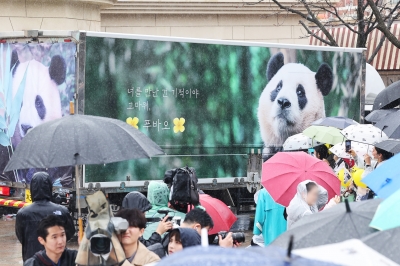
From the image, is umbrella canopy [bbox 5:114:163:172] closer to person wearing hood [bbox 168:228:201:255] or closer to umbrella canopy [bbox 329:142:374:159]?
person wearing hood [bbox 168:228:201:255]

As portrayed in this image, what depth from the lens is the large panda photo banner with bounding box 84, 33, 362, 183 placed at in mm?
14203

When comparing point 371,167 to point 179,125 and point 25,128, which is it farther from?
point 25,128

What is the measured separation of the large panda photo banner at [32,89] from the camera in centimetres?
1392

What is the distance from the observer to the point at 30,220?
8383 millimetres

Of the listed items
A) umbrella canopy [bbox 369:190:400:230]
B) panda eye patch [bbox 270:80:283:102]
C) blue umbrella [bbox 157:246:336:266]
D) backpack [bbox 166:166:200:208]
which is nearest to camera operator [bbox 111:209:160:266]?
umbrella canopy [bbox 369:190:400:230]

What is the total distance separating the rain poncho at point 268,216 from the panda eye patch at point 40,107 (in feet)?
19.0

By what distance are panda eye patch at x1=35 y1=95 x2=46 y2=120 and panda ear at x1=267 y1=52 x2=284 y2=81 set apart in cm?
415

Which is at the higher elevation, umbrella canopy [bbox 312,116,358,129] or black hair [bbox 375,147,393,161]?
umbrella canopy [bbox 312,116,358,129]

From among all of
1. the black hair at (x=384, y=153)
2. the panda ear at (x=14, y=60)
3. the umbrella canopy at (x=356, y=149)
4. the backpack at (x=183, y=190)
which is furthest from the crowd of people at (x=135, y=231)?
the panda ear at (x=14, y=60)

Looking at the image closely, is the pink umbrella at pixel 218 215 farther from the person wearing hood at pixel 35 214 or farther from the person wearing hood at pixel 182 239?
the person wearing hood at pixel 182 239

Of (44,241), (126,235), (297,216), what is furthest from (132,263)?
(297,216)

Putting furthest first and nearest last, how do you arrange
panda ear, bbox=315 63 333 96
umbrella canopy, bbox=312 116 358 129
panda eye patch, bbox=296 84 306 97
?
panda ear, bbox=315 63 333 96, panda eye patch, bbox=296 84 306 97, umbrella canopy, bbox=312 116 358 129

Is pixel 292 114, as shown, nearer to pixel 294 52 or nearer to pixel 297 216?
pixel 294 52

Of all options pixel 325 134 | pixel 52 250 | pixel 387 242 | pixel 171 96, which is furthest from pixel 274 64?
pixel 387 242
